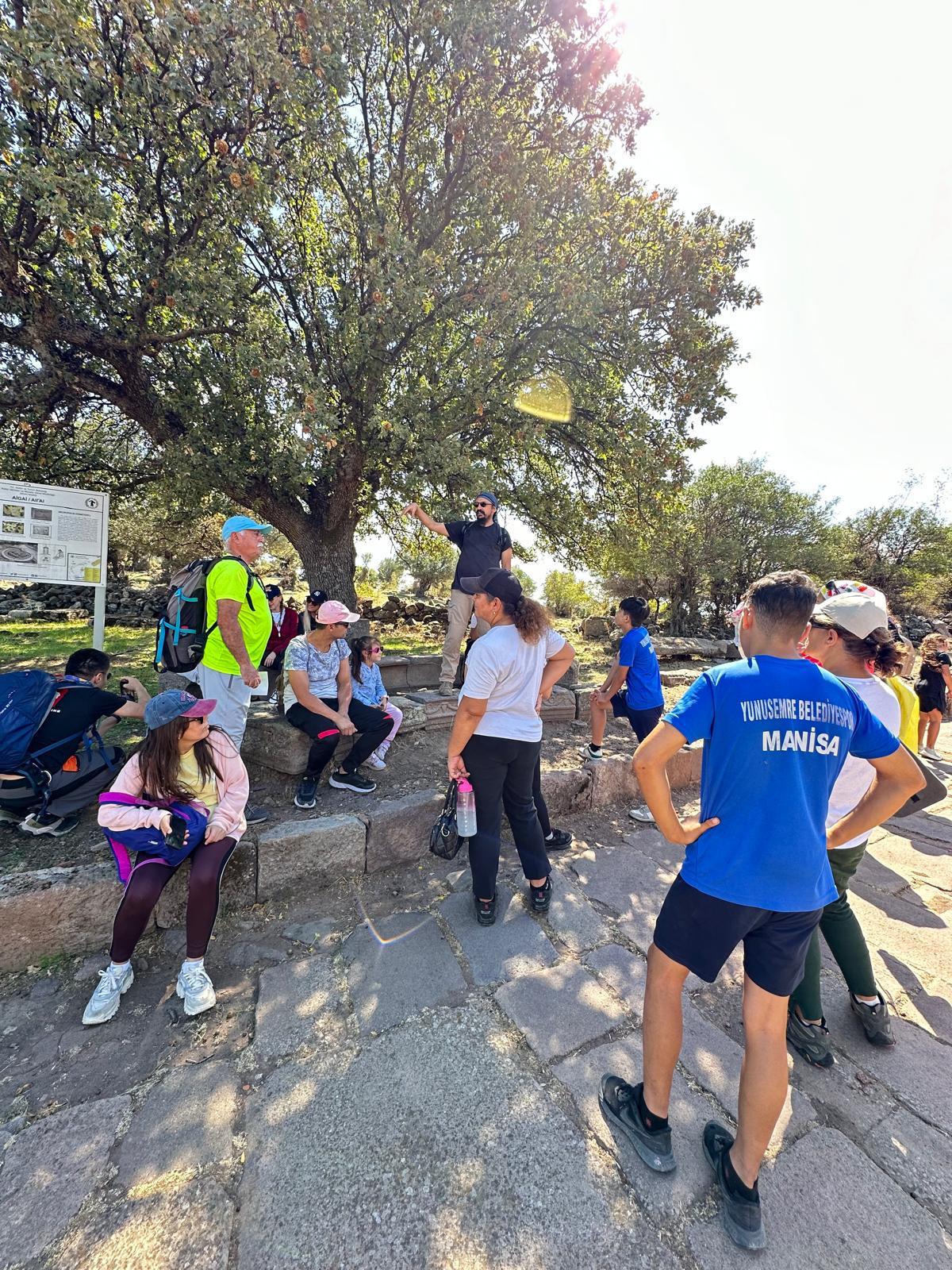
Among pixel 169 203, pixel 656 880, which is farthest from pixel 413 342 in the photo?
pixel 656 880

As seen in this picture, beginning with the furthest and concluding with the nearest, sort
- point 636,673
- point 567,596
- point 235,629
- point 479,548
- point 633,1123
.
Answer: point 567,596, point 479,548, point 636,673, point 235,629, point 633,1123

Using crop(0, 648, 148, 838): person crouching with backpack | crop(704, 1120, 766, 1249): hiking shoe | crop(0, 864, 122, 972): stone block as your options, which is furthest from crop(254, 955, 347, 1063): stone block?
crop(0, 648, 148, 838): person crouching with backpack

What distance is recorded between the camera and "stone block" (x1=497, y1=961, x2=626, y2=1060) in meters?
2.14

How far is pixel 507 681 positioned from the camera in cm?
266

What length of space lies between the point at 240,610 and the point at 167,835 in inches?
61.3

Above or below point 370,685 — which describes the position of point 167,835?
below

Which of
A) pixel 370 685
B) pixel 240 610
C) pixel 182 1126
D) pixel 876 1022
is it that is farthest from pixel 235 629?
pixel 876 1022

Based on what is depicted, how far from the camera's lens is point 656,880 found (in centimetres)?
346

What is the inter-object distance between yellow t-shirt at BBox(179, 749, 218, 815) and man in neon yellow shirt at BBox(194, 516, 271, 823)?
0.90 meters

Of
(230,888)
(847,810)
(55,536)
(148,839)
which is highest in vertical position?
(55,536)

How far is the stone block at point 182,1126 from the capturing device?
64.8 inches

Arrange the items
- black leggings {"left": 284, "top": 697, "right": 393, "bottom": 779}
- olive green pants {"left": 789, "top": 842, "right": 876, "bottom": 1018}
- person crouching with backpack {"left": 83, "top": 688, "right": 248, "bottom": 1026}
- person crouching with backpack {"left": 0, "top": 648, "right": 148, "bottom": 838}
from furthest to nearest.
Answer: black leggings {"left": 284, "top": 697, "right": 393, "bottom": 779}, person crouching with backpack {"left": 0, "top": 648, "right": 148, "bottom": 838}, person crouching with backpack {"left": 83, "top": 688, "right": 248, "bottom": 1026}, olive green pants {"left": 789, "top": 842, "right": 876, "bottom": 1018}

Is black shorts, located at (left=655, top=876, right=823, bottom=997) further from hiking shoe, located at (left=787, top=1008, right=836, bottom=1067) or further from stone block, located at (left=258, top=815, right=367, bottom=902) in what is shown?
stone block, located at (left=258, top=815, right=367, bottom=902)

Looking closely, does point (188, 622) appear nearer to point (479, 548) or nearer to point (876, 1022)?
point (479, 548)
